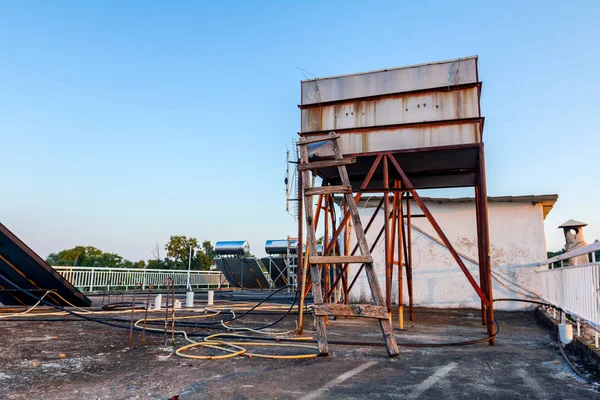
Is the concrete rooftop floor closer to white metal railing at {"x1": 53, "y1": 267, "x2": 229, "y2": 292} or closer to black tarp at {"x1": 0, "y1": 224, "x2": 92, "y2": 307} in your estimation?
black tarp at {"x1": 0, "y1": 224, "x2": 92, "y2": 307}

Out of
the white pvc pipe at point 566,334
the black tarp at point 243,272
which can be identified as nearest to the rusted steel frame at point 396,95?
the white pvc pipe at point 566,334

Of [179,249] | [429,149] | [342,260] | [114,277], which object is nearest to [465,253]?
[429,149]

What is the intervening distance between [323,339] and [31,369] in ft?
11.0

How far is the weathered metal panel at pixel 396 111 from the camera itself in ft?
24.3

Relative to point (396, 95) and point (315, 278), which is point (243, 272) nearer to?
point (396, 95)

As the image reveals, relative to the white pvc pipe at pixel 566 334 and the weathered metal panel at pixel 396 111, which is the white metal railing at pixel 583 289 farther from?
the weathered metal panel at pixel 396 111

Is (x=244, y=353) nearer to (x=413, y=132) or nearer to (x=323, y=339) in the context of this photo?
(x=323, y=339)

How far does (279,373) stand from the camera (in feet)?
13.8

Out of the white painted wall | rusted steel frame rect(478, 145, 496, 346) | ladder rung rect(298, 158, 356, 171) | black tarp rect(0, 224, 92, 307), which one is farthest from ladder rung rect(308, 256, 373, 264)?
the white painted wall

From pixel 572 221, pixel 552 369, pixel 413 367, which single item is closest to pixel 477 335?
pixel 552 369

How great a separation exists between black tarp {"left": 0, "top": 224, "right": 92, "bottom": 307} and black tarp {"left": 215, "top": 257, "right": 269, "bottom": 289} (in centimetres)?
1420

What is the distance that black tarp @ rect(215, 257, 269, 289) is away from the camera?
2450cm

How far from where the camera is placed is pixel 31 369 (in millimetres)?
4215

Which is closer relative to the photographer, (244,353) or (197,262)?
(244,353)
